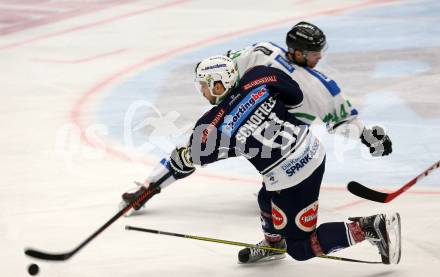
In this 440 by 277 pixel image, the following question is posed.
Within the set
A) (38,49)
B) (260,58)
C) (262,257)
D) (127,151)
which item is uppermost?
(38,49)

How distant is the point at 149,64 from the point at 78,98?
5.10ft

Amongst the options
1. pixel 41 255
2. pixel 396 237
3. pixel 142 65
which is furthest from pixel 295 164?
pixel 142 65

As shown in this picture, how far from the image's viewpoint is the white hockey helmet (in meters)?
5.82

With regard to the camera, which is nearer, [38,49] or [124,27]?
[38,49]

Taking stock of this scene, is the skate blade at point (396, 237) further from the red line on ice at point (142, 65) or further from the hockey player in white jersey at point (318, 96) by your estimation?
the red line on ice at point (142, 65)

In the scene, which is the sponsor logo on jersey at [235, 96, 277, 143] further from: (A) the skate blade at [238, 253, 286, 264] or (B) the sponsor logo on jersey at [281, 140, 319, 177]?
A: (A) the skate blade at [238, 253, 286, 264]

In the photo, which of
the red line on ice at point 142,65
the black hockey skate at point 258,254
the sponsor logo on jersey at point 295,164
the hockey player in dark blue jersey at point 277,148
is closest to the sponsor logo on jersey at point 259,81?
the hockey player in dark blue jersey at point 277,148

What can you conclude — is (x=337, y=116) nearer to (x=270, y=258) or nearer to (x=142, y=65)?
(x=270, y=258)

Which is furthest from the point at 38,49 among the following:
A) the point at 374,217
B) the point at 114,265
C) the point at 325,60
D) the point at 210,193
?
the point at 374,217

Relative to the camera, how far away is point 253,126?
Answer: 5.83 meters

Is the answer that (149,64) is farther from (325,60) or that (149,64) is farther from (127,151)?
(127,151)

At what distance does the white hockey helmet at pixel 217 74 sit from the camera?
5.82m

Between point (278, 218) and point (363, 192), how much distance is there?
599mm

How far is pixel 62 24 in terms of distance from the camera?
14391mm
